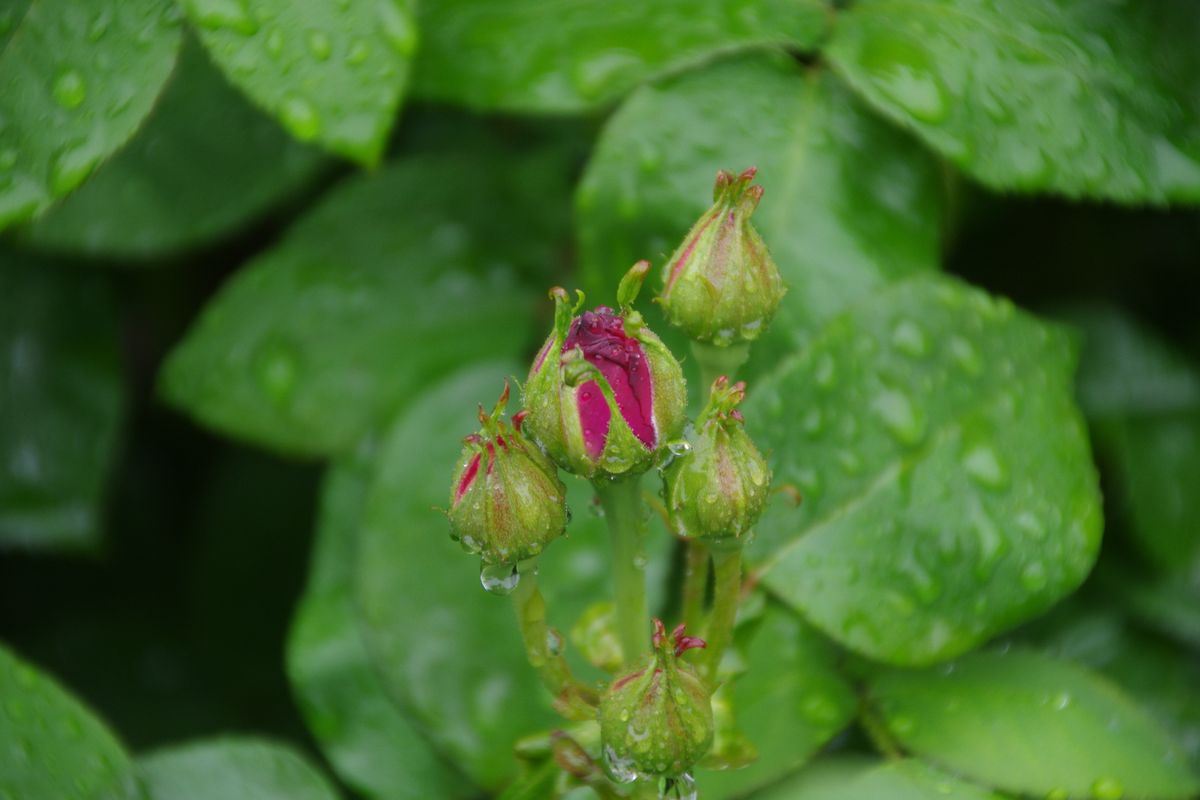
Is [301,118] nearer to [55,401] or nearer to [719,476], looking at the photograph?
[719,476]

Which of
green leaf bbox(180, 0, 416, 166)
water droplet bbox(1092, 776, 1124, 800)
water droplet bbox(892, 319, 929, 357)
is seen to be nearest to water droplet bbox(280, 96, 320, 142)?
green leaf bbox(180, 0, 416, 166)

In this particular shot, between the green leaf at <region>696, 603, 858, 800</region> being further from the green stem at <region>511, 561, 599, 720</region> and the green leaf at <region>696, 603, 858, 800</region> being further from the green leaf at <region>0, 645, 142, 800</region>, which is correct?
the green leaf at <region>0, 645, 142, 800</region>

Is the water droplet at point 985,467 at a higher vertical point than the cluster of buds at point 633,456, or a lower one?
lower

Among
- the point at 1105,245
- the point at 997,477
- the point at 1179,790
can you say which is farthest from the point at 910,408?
the point at 1105,245

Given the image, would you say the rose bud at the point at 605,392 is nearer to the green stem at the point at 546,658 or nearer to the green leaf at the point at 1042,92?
the green stem at the point at 546,658

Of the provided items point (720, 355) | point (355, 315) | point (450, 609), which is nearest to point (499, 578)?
point (720, 355)

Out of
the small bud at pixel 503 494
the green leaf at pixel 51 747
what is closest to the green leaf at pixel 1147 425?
the small bud at pixel 503 494

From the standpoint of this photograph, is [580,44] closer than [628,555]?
No
